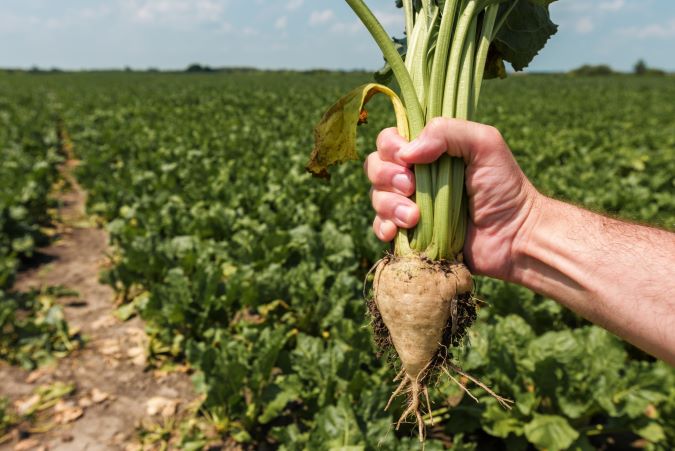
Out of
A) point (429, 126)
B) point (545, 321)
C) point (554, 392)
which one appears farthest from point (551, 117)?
point (429, 126)

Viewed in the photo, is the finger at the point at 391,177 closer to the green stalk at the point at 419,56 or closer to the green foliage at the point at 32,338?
the green stalk at the point at 419,56

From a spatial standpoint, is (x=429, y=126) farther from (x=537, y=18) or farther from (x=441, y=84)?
(x=537, y=18)

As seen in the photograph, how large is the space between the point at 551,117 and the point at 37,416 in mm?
17481

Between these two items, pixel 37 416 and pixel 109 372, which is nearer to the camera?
pixel 37 416

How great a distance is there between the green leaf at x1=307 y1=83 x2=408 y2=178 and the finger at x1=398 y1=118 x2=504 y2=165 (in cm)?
15

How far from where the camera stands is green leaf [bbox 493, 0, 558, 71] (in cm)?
204

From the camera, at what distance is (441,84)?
1.86m

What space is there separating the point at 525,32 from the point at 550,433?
2049 mm

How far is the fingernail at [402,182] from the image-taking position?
1.94 m

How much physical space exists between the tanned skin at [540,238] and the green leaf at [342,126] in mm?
119

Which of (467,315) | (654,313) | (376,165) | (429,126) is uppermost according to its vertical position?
(429,126)

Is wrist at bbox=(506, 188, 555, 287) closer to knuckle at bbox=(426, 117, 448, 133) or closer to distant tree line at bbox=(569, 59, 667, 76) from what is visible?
knuckle at bbox=(426, 117, 448, 133)

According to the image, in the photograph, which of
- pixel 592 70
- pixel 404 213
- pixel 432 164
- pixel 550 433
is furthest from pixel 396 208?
pixel 592 70

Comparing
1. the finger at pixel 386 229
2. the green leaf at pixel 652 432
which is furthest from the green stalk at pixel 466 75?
the green leaf at pixel 652 432
